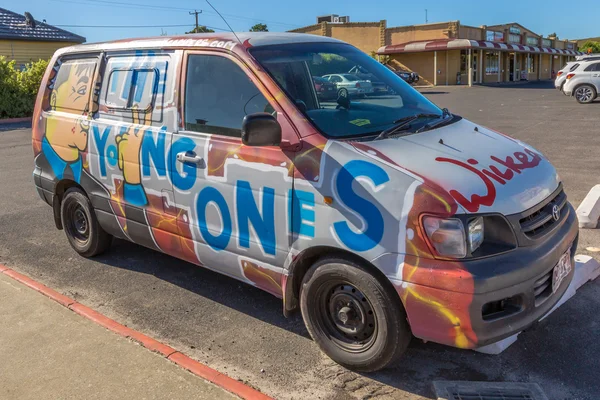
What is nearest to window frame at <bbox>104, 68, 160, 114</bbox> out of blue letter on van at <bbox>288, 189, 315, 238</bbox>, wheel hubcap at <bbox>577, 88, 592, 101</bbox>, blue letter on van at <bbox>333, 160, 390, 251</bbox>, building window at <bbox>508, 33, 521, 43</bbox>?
blue letter on van at <bbox>288, 189, 315, 238</bbox>

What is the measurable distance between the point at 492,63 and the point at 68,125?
51392 millimetres

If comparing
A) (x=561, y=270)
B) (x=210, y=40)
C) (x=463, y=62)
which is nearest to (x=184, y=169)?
(x=210, y=40)

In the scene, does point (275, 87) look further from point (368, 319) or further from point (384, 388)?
point (384, 388)

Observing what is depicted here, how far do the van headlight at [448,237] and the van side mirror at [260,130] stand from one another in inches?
42.9

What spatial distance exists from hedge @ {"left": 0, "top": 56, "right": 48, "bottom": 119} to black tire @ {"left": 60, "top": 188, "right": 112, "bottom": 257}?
60.3 feet

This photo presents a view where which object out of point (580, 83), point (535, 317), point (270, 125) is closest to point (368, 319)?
point (535, 317)

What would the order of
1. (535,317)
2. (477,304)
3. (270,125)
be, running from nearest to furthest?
1. (477,304)
2. (535,317)
3. (270,125)

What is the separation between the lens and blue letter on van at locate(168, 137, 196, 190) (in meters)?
4.11

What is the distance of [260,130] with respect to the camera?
3424 mm

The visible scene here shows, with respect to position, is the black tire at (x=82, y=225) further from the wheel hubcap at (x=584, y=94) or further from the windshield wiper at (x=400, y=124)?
the wheel hubcap at (x=584, y=94)

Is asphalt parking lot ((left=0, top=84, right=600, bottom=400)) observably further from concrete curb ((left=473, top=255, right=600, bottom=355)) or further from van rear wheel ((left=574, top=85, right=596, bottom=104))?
van rear wheel ((left=574, top=85, right=596, bottom=104))

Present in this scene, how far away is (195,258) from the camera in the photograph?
434cm

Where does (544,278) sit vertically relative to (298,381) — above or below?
above

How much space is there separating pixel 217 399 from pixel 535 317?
186 cm
